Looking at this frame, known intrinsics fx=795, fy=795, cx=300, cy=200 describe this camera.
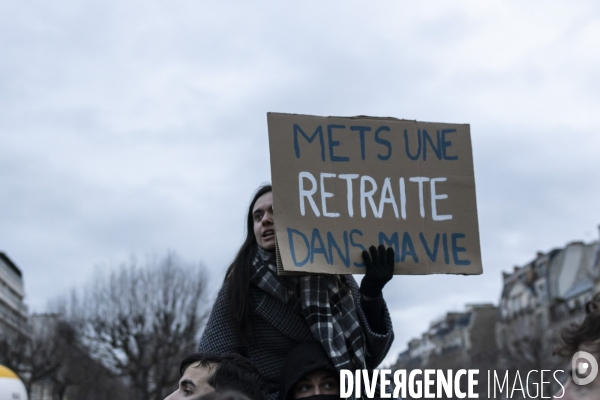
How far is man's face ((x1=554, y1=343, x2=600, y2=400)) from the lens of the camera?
6.66ft

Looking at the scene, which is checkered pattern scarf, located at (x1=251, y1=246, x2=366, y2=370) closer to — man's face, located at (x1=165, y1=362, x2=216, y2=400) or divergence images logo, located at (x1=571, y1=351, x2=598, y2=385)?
man's face, located at (x1=165, y1=362, x2=216, y2=400)

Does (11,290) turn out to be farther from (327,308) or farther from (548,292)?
(327,308)

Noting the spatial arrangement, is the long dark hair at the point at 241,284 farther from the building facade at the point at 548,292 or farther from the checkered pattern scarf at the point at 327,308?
the building facade at the point at 548,292

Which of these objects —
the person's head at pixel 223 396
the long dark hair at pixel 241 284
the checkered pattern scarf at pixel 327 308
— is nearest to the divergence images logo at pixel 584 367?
the person's head at pixel 223 396

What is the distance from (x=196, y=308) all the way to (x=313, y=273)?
3459cm

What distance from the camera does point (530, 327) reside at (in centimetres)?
6512

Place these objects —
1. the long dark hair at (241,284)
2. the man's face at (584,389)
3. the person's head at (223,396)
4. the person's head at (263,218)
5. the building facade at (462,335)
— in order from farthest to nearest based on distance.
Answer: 1. the building facade at (462,335)
2. the person's head at (263,218)
3. the long dark hair at (241,284)
4. the man's face at (584,389)
5. the person's head at (223,396)

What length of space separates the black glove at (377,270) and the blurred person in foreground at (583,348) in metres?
1.07

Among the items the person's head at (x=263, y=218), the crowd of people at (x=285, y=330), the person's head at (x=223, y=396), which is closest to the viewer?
the person's head at (x=223, y=396)

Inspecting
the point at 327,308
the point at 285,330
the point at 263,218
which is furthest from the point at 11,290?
the point at 327,308

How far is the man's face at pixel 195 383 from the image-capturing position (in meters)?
3.00

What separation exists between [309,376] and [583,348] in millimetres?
1296

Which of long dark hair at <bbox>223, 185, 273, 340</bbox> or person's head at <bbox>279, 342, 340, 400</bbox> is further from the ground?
long dark hair at <bbox>223, 185, 273, 340</bbox>

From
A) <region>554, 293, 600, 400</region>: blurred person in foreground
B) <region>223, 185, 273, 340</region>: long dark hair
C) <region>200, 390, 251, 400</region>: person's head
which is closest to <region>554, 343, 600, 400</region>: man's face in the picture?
<region>554, 293, 600, 400</region>: blurred person in foreground
